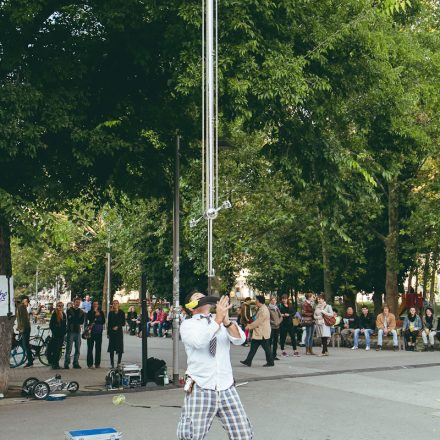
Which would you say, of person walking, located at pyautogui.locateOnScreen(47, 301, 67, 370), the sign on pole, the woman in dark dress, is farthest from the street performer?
person walking, located at pyautogui.locateOnScreen(47, 301, 67, 370)

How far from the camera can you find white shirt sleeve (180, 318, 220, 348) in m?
6.77

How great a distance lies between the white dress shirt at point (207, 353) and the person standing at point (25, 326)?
47.3 ft

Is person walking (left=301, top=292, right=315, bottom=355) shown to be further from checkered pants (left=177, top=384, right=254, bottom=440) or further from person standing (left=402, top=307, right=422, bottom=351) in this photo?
checkered pants (left=177, top=384, right=254, bottom=440)

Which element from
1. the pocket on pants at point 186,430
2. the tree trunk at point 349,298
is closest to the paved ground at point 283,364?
the pocket on pants at point 186,430

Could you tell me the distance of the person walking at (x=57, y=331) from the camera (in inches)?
770

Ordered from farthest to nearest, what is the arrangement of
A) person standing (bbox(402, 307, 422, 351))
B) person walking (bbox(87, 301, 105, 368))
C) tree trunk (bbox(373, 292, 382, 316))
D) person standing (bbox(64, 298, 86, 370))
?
tree trunk (bbox(373, 292, 382, 316)), person standing (bbox(402, 307, 422, 351)), person standing (bbox(64, 298, 86, 370)), person walking (bbox(87, 301, 105, 368))

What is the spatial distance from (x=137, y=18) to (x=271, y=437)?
7432 mm

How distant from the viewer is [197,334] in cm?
681

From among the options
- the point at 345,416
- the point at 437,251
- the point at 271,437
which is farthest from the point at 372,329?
the point at 271,437

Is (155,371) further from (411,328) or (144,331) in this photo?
(411,328)

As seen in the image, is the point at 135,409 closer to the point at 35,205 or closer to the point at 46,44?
the point at 35,205

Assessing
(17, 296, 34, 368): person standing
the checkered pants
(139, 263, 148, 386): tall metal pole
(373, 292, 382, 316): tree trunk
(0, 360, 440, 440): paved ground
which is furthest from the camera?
(373, 292, 382, 316): tree trunk

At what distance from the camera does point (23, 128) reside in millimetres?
12562

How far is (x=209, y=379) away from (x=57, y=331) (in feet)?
44.3
